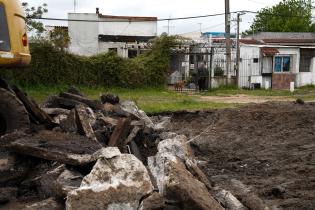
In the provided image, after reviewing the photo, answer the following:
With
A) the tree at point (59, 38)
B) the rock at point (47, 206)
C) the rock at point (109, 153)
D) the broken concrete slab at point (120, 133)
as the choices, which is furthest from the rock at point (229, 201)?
the tree at point (59, 38)

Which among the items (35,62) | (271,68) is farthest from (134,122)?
(271,68)

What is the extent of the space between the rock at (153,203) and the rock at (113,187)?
85 millimetres

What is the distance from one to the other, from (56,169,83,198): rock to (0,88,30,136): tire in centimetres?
236

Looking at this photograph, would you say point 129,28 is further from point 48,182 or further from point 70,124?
point 48,182

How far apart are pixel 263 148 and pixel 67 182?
6.18 m

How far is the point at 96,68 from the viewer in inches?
1097

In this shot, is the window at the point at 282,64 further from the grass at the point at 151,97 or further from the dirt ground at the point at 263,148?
the dirt ground at the point at 263,148

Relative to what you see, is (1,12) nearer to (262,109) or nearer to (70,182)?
(70,182)

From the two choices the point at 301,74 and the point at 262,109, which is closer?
the point at 262,109

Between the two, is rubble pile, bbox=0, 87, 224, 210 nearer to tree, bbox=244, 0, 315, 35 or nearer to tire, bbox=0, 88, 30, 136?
tire, bbox=0, 88, 30, 136

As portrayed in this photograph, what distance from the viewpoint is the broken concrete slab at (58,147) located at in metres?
6.61

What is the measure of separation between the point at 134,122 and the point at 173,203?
4194mm

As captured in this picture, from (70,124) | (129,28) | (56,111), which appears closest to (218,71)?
(129,28)

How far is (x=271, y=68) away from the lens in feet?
125
